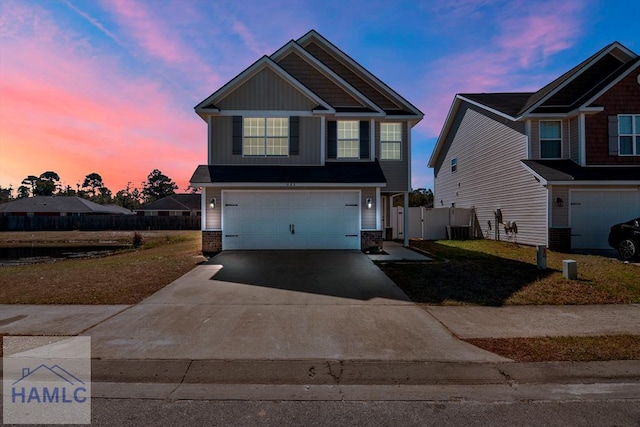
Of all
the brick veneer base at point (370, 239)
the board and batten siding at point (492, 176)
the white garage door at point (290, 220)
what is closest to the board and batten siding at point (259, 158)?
the white garage door at point (290, 220)

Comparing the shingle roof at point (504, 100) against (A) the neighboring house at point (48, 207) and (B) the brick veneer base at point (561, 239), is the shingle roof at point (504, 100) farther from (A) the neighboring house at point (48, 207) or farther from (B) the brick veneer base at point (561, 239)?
(A) the neighboring house at point (48, 207)

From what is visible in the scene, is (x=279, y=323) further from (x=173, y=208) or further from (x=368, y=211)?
(x=173, y=208)

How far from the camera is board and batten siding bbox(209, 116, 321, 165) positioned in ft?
45.4

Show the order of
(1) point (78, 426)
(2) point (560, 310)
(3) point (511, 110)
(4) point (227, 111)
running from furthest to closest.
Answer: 1. (3) point (511, 110)
2. (4) point (227, 111)
3. (2) point (560, 310)
4. (1) point (78, 426)

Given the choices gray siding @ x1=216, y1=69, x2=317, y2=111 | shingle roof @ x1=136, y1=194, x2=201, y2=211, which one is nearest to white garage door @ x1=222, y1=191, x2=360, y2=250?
gray siding @ x1=216, y1=69, x2=317, y2=111

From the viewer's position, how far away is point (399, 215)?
750 inches

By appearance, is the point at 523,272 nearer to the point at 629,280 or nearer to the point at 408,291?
the point at 629,280

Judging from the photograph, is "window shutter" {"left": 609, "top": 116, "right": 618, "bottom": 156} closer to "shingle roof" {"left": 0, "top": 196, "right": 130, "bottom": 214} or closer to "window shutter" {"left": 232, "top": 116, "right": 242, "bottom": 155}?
"window shutter" {"left": 232, "top": 116, "right": 242, "bottom": 155}

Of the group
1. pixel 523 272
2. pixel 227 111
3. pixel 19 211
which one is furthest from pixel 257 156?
pixel 19 211

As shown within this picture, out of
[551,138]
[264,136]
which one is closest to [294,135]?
[264,136]

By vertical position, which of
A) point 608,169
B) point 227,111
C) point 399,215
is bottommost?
point 399,215

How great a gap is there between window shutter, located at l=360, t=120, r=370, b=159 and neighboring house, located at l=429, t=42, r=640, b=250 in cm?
738

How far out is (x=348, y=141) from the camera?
48.1 feet

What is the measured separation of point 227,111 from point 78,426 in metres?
12.4
